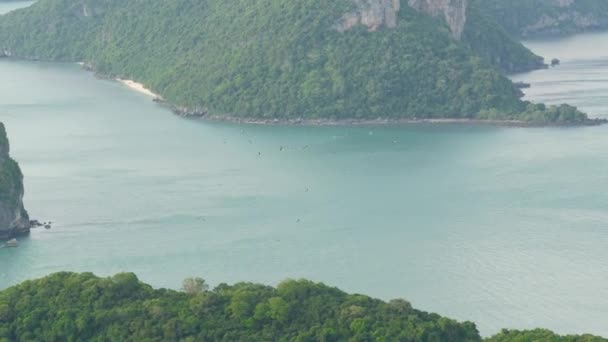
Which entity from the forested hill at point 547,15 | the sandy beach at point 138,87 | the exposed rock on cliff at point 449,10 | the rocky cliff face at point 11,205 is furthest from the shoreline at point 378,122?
the forested hill at point 547,15

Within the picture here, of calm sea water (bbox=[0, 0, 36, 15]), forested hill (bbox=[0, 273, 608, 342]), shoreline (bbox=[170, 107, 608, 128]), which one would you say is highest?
calm sea water (bbox=[0, 0, 36, 15])

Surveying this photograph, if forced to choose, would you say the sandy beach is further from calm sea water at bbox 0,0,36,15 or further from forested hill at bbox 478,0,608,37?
calm sea water at bbox 0,0,36,15

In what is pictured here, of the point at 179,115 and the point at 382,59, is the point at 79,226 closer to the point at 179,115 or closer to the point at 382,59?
the point at 179,115

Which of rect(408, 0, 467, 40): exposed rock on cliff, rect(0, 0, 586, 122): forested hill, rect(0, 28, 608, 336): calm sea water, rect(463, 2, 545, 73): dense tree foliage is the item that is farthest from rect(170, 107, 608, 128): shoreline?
rect(463, 2, 545, 73): dense tree foliage

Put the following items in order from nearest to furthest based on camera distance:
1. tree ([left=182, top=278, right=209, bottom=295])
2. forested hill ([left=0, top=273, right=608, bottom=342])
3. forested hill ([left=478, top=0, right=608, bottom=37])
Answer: forested hill ([left=0, top=273, right=608, bottom=342]) < tree ([left=182, top=278, right=209, bottom=295]) < forested hill ([left=478, top=0, right=608, bottom=37])

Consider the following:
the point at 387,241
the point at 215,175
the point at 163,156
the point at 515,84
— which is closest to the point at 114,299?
the point at 387,241

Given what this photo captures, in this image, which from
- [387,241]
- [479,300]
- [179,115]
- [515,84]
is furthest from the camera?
[515,84]

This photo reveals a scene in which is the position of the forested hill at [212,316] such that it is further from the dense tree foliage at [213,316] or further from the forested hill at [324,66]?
the forested hill at [324,66]
